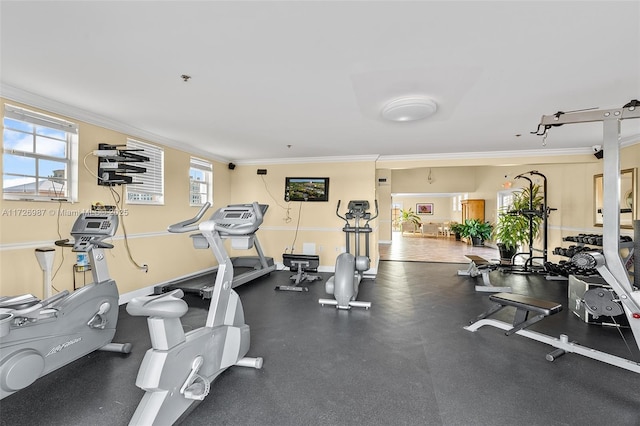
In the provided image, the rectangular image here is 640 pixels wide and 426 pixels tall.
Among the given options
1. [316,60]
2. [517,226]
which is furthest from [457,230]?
[316,60]

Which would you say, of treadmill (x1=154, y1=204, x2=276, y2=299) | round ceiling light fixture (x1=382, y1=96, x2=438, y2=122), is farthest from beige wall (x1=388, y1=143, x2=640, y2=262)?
treadmill (x1=154, y1=204, x2=276, y2=299)

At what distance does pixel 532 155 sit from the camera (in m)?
5.03

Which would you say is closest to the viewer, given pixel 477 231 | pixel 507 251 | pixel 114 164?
pixel 114 164

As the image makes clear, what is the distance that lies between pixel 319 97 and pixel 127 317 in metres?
3.11

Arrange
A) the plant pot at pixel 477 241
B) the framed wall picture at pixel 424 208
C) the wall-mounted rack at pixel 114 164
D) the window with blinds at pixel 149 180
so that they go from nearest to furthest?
the wall-mounted rack at pixel 114 164
the window with blinds at pixel 149 180
the plant pot at pixel 477 241
the framed wall picture at pixel 424 208

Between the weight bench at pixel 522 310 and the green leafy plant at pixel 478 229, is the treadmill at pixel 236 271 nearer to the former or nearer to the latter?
the weight bench at pixel 522 310

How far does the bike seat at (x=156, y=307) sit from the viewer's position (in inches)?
58.6

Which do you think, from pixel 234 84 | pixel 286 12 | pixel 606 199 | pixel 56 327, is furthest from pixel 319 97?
pixel 56 327

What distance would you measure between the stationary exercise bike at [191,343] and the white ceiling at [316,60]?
115 cm

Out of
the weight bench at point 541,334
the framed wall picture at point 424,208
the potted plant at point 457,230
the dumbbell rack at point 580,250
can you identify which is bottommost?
the weight bench at point 541,334

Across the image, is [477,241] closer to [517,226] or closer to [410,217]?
[517,226]

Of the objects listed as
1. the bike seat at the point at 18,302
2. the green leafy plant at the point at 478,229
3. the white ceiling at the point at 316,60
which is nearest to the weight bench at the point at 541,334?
the white ceiling at the point at 316,60

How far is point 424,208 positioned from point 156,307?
14809 millimetres

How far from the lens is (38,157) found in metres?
2.84
